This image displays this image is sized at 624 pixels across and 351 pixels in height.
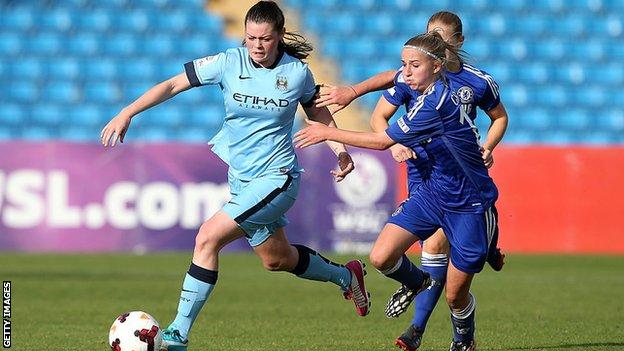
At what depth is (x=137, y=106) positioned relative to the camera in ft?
22.4

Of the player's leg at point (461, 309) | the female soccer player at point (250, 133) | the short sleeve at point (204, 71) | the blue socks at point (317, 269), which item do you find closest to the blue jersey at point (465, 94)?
the female soccer player at point (250, 133)

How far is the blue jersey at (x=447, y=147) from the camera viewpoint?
22.0 feet

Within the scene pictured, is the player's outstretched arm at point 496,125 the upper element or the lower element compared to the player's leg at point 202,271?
upper

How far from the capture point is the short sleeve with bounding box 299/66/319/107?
718 cm

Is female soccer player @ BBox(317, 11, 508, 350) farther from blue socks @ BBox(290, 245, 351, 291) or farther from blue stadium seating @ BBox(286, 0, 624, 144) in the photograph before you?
blue stadium seating @ BBox(286, 0, 624, 144)

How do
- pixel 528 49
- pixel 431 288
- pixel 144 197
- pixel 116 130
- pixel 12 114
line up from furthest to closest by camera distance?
pixel 528 49 < pixel 12 114 < pixel 144 197 < pixel 431 288 < pixel 116 130

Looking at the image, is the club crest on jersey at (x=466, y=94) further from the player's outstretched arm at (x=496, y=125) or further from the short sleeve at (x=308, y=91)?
the short sleeve at (x=308, y=91)

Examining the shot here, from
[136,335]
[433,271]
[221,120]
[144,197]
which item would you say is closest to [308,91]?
[433,271]

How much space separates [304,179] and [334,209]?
545 mm

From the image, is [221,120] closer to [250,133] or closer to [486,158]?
[250,133]

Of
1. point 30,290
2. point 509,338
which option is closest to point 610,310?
point 509,338

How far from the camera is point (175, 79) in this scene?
23.1 feet

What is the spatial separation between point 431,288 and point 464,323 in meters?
0.48

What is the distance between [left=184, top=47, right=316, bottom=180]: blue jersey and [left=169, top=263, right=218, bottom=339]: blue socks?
635 mm
